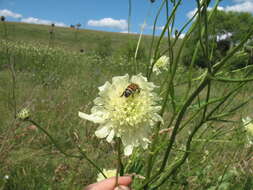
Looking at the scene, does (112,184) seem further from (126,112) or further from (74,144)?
(74,144)

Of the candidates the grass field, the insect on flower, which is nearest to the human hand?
the grass field

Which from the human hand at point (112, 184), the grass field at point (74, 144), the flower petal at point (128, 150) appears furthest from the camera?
the grass field at point (74, 144)

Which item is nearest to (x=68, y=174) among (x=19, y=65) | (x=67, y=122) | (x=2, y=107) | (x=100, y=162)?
(x=100, y=162)

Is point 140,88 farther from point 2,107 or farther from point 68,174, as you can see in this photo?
point 2,107

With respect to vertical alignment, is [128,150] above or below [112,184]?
above

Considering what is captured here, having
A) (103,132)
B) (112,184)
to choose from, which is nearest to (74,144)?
(112,184)

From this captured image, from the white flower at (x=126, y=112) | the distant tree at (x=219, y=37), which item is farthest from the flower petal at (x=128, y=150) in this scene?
the distant tree at (x=219, y=37)

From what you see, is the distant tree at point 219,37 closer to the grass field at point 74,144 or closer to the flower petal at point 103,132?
the grass field at point 74,144

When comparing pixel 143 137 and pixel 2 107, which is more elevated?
pixel 143 137

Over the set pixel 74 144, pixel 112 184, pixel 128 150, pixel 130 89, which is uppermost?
pixel 130 89
